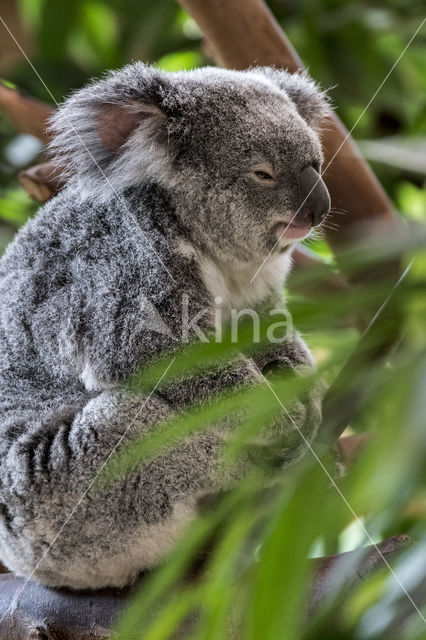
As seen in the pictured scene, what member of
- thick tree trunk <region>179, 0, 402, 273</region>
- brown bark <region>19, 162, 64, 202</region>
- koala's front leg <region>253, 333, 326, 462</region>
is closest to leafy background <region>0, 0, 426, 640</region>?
koala's front leg <region>253, 333, 326, 462</region>

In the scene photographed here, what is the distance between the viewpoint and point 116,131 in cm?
218

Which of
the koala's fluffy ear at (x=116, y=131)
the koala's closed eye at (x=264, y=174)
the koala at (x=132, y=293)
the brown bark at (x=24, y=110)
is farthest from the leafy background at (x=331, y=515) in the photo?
the brown bark at (x=24, y=110)

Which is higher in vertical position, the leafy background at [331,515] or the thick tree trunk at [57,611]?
the leafy background at [331,515]

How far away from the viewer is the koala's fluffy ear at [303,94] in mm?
2520

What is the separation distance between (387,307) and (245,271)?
1428 mm

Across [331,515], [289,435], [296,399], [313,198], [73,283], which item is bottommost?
[289,435]

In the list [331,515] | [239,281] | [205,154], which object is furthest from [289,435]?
[331,515]

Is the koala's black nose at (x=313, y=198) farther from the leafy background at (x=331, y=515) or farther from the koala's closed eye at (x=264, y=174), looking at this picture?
the leafy background at (x=331, y=515)

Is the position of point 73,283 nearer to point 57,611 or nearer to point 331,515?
point 57,611

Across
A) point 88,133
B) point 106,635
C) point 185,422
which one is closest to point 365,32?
point 88,133

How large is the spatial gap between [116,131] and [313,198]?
0.60 metres

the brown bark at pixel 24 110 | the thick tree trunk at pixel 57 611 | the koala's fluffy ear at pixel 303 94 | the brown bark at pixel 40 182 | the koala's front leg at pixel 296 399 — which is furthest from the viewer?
the brown bark at pixel 24 110

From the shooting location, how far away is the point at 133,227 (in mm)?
2104

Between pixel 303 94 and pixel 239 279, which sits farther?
pixel 303 94
